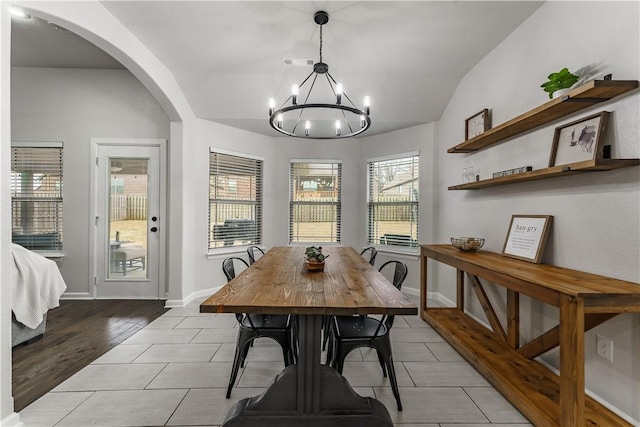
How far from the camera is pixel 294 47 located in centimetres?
298

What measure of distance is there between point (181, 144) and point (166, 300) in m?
2.05

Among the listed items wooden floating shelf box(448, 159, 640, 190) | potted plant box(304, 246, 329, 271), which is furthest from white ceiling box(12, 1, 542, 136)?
potted plant box(304, 246, 329, 271)

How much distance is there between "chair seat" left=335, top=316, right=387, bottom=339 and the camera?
1.87 m

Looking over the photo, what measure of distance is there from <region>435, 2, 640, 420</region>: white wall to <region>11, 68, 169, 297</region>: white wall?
4.06m

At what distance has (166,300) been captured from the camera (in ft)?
12.8

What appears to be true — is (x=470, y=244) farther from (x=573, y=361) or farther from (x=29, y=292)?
(x=29, y=292)

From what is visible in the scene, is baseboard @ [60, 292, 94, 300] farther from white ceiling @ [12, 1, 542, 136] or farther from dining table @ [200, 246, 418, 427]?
dining table @ [200, 246, 418, 427]

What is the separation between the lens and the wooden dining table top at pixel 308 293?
1.35 meters

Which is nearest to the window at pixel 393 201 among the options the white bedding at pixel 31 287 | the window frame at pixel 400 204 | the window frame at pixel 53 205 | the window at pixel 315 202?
the window frame at pixel 400 204

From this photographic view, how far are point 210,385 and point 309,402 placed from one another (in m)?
0.90

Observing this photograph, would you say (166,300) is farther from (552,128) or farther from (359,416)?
(552,128)

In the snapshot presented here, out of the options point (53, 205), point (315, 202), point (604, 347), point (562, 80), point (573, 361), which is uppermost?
point (562, 80)

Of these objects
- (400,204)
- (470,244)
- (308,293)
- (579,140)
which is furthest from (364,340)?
(400,204)

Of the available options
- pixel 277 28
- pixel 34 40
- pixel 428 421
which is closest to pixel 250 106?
pixel 277 28
